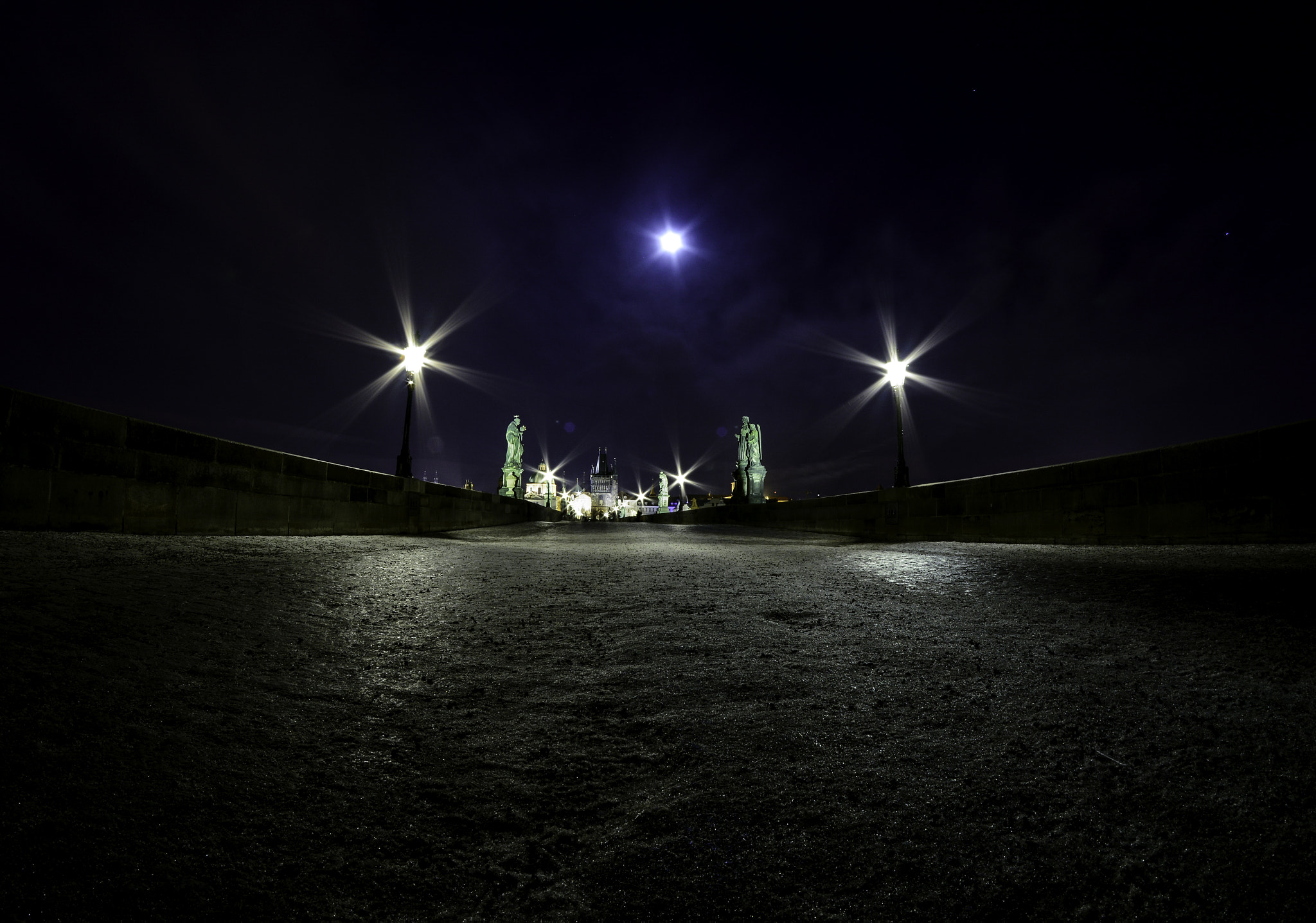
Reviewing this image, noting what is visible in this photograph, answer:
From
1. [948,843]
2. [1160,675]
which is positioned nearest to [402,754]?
[948,843]

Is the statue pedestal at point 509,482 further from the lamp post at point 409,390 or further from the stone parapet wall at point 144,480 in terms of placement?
the stone parapet wall at point 144,480

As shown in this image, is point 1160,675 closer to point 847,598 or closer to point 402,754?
point 847,598

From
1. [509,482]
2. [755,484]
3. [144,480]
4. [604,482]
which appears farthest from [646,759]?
[604,482]

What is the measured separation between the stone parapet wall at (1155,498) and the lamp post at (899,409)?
6.80m

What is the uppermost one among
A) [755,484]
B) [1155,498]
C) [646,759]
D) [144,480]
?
[755,484]

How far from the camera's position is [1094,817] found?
4.41 ft

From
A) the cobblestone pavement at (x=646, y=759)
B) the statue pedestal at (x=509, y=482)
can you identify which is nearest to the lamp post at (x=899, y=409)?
the cobblestone pavement at (x=646, y=759)

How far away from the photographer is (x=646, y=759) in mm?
1619

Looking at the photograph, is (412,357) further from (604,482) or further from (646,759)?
(604,482)

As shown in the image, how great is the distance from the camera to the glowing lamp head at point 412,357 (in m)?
16.1

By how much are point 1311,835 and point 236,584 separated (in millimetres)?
→ 4230

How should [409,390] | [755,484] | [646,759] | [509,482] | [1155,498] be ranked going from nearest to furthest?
[646,759] → [1155,498] → [409,390] → [755,484] → [509,482]

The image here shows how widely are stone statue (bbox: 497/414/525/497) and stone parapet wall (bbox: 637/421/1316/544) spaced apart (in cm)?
2392

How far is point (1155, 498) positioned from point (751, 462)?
18.4 meters
